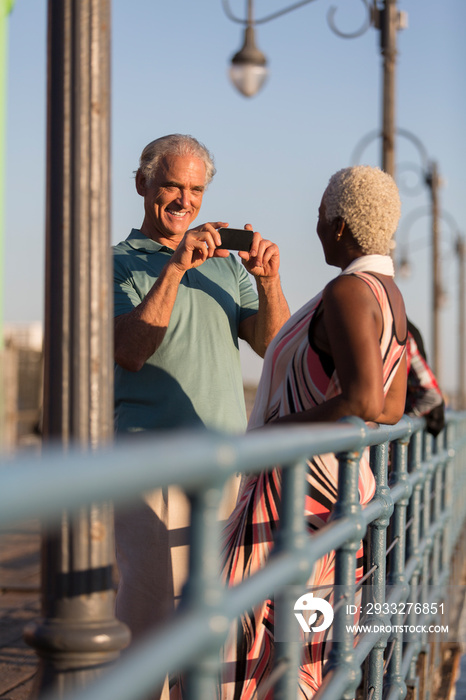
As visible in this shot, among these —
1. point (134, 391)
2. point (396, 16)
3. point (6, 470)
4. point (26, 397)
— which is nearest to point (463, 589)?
point (396, 16)

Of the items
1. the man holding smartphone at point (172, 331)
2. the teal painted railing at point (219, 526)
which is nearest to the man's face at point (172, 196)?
the man holding smartphone at point (172, 331)

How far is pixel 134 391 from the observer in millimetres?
2939

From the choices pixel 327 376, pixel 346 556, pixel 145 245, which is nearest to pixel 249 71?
pixel 145 245

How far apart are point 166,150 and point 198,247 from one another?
1.77ft

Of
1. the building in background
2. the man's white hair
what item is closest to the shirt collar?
the man's white hair

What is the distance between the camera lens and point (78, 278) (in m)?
1.49

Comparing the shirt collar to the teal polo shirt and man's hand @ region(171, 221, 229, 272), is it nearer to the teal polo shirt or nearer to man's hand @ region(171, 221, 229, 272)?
the teal polo shirt

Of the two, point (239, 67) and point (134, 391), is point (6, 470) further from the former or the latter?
point (239, 67)

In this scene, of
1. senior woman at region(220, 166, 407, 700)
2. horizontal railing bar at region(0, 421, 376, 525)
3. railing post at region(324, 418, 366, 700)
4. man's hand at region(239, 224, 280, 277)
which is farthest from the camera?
man's hand at region(239, 224, 280, 277)

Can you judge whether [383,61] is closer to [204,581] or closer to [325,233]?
[325,233]

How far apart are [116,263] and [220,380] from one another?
0.50 m

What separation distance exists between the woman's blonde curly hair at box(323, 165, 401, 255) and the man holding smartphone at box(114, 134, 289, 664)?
407 millimetres

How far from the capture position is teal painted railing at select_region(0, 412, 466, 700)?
837 mm

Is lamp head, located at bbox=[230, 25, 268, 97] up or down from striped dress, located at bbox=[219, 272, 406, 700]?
up
